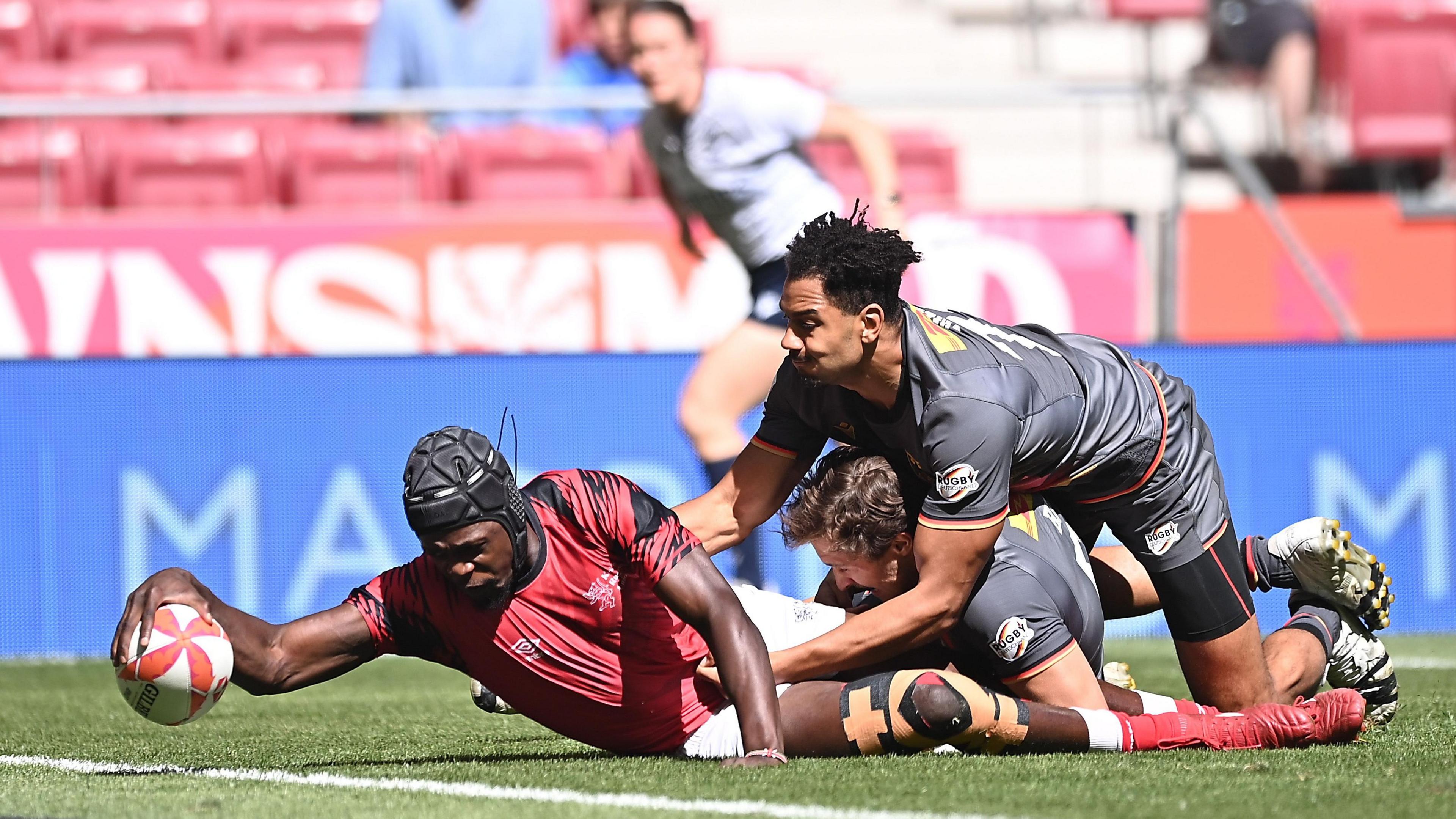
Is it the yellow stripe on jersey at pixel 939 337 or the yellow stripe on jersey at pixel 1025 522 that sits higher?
the yellow stripe on jersey at pixel 939 337

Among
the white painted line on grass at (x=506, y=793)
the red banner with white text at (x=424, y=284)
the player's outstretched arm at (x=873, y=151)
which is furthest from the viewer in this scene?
the red banner with white text at (x=424, y=284)

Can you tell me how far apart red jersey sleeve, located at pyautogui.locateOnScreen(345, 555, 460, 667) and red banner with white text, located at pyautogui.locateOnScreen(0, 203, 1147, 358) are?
5.53 metres

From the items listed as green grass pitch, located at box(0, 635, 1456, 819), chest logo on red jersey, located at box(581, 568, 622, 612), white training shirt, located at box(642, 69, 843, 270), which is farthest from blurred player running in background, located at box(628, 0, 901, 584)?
chest logo on red jersey, located at box(581, 568, 622, 612)

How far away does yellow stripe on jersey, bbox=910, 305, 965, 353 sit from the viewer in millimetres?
5051

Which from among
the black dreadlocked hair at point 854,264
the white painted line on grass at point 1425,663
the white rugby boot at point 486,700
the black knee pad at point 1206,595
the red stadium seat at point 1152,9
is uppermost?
the red stadium seat at point 1152,9

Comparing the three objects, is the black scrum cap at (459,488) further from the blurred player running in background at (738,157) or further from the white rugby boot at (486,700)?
the blurred player running in background at (738,157)

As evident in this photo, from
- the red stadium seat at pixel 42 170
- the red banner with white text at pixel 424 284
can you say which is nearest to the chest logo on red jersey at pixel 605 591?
the red banner with white text at pixel 424 284

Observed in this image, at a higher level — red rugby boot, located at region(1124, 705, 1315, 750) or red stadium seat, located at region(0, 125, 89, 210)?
red stadium seat, located at region(0, 125, 89, 210)

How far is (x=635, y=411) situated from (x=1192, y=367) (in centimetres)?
282

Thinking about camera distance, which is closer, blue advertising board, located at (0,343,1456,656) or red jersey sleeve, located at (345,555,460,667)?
red jersey sleeve, located at (345,555,460,667)

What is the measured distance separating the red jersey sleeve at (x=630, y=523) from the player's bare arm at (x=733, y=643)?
5cm

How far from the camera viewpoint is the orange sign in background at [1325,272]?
11031mm

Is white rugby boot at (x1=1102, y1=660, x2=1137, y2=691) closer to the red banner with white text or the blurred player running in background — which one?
the blurred player running in background

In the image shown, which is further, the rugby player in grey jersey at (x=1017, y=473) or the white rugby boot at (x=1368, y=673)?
the white rugby boot at (x=1368, y=673)
